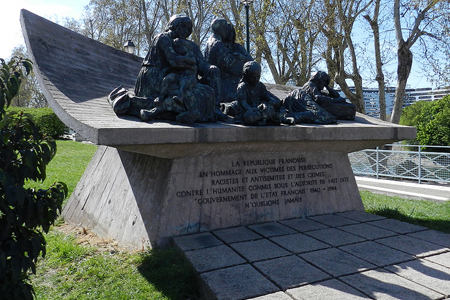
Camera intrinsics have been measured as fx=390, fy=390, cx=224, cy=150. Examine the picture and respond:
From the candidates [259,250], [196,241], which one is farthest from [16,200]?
[259,250]

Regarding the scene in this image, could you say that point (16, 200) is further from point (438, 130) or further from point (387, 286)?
point (438, 130)

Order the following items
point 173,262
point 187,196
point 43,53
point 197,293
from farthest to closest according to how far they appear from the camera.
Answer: point 43,53, point 187,196, point 173,262, point 197,293

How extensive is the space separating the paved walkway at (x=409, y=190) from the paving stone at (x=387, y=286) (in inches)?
218

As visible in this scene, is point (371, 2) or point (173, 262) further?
point (371, 2)

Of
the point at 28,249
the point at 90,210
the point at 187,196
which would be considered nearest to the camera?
the point at 28,249

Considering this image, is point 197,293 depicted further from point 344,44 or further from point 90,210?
point 344,44

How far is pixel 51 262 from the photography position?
13.0 ft

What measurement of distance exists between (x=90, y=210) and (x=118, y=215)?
81 centimetres

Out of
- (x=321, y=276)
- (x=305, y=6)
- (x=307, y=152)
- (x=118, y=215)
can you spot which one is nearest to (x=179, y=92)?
(x=118, y=215)

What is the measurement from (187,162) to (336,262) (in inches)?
77.2

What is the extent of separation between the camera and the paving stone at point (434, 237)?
14.0ft

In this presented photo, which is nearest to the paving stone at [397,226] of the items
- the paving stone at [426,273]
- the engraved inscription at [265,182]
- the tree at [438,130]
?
the engraved inscription at [265,182]

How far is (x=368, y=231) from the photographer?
15.1 feet

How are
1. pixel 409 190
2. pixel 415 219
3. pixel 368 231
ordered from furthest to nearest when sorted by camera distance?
pixel 409 190 → pixel 415 219 → pixel 368 231
